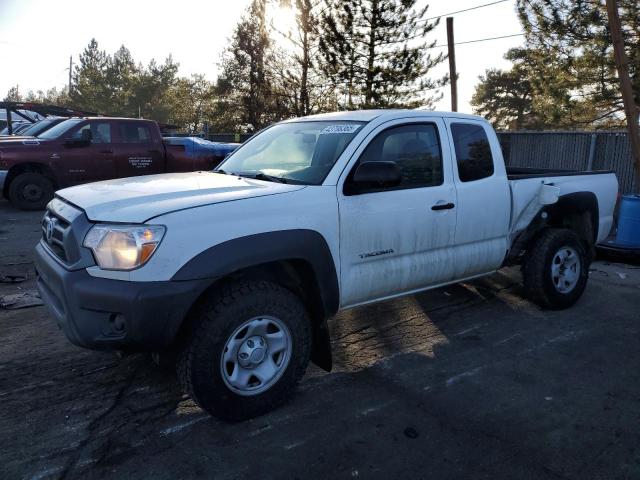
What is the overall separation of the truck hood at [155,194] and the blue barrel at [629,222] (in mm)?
6202

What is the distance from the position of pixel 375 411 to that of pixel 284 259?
1113 millimetres

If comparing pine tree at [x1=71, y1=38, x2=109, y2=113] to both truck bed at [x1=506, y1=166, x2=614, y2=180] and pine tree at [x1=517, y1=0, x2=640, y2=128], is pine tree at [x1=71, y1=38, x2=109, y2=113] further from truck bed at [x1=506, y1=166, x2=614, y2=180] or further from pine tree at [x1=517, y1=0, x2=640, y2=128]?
truck bed at [x1=506, y1=166, x2=614, y2=180]

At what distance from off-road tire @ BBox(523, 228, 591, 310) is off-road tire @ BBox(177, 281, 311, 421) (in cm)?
274

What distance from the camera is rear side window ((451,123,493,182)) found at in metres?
4.38

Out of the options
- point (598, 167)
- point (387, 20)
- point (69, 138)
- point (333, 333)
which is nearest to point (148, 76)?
point (387, 20)

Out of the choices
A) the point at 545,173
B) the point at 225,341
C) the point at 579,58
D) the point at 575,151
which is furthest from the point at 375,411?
the point at 579,58

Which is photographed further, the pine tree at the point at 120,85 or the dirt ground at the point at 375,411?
the pine tree at the point at 120,85

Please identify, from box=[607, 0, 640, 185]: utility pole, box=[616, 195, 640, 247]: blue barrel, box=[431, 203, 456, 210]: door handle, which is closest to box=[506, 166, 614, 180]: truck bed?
box=[431, 203, 456, 210]: door handle

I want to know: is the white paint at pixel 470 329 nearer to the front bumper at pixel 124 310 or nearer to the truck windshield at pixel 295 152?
the truck windshield at pixel 295 152

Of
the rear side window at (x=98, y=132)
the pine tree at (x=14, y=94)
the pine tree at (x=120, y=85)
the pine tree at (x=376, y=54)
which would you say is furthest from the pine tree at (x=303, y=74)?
the pine tree at (x=14, y=94)

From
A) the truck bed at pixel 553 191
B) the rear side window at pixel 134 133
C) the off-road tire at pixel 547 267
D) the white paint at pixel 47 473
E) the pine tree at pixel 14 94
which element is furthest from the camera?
the pine tree at pixel 14 94

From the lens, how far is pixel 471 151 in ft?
14.8

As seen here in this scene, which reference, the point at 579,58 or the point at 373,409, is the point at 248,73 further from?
the point at 373,409

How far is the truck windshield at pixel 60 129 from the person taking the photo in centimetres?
1126
